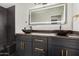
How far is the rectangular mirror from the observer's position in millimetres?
1357

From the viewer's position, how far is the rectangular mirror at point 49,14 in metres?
1.36

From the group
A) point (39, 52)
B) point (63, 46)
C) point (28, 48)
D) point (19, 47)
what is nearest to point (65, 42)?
point (63, 46)

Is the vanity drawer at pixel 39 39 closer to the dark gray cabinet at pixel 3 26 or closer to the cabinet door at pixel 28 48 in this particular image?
the cabinet door at pixel 28 48

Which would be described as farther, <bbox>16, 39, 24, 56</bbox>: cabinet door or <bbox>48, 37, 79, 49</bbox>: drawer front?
<bbox>16, 39, 24, 56</bbox>: cabinet door

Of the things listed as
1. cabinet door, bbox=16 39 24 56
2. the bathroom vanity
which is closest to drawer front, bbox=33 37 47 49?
the bathroom vanity

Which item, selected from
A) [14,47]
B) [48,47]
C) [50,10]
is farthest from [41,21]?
[14,47]

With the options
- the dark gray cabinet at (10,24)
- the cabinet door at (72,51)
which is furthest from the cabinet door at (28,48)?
the cabinet door at (72,51)

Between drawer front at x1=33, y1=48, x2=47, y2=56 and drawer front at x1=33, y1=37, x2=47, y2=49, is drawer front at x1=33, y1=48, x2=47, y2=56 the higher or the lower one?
the lower one

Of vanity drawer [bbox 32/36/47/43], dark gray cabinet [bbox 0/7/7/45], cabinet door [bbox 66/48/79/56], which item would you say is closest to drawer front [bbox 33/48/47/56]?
vanity drawer [bbox 32/36/47/43]

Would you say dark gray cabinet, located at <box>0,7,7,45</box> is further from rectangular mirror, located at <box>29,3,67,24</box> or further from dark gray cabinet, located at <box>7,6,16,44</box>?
rectangular mirror, located at <box>29,3,67,24</box>

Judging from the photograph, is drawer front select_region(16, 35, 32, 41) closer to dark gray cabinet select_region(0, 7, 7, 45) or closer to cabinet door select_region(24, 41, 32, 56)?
cabinet door select_region(24, 41, 32, 56)

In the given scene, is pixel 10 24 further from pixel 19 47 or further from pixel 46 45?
pixel 46 45

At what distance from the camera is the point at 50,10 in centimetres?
140

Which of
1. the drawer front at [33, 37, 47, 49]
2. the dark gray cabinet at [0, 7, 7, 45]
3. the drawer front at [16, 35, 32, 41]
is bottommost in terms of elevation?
the drawer front at [33, 37, 47, 49]
